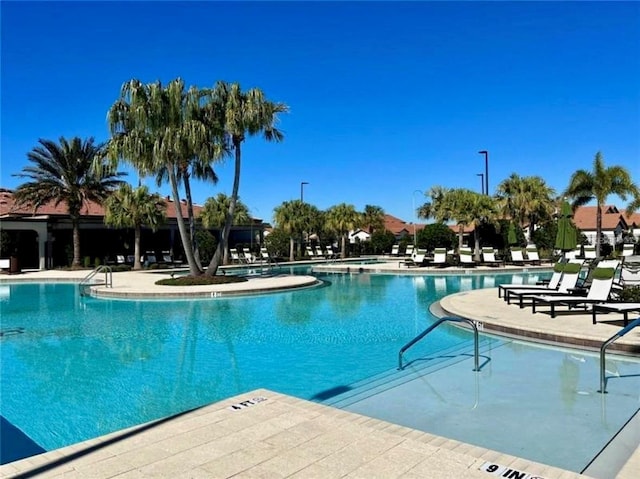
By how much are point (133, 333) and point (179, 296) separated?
5.68 meters

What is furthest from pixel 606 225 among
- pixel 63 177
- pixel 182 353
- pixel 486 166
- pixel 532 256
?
pixel 182 353

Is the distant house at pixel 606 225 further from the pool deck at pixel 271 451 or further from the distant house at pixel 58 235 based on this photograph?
the pool deck at pixel 271 451

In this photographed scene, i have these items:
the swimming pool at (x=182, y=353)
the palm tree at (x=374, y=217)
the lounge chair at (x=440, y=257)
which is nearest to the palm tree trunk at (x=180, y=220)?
the swimming pool at (x=182, y=353)

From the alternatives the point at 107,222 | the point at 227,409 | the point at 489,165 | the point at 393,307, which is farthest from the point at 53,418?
the point at 489,165

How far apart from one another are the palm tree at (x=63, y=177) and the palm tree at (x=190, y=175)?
877 cm

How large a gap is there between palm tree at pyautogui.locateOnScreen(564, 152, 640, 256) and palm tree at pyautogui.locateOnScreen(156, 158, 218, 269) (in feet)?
76.3

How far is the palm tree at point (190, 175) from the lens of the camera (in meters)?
19.6

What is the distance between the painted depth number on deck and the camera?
11.2 ft

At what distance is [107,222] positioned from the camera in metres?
28.3

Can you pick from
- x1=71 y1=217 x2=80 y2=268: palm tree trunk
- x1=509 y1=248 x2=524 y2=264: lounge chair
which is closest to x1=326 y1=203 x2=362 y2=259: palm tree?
x1=509 y1=248 x2=524 y2=264: lounge chair

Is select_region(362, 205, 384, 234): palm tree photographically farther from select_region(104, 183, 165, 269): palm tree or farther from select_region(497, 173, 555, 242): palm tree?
select_region(104, 183, 165, 269): palm tree

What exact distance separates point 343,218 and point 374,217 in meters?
10.9

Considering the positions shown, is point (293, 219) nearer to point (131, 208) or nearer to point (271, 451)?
point (131, 208)

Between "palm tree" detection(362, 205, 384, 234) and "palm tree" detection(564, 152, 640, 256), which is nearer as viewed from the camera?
"palm tree" detection(564, 152, 640, 256)
